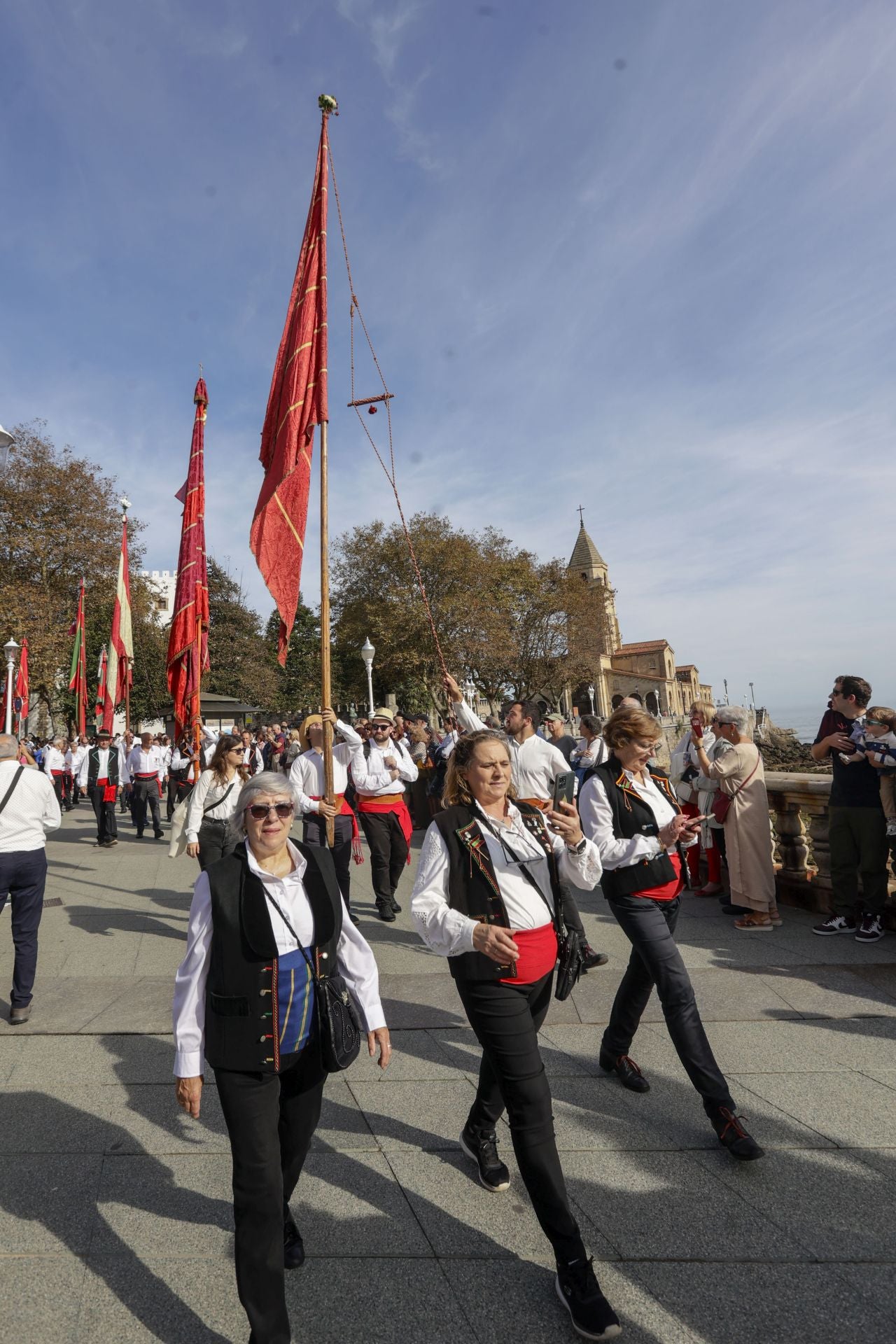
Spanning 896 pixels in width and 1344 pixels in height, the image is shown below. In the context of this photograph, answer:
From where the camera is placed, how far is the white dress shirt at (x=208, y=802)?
6512 millimetres

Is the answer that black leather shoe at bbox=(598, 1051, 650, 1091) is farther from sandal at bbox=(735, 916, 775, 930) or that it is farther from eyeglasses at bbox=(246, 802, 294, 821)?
sandal at bbox=(735, 916, 775, 930)

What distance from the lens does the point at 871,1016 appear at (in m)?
4.55

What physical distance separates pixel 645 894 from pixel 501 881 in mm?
1094

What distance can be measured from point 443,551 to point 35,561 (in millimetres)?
18707

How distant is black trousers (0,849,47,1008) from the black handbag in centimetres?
321

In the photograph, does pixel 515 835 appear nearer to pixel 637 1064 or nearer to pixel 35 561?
pixel 637 1064

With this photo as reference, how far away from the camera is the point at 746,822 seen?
6.76 metres

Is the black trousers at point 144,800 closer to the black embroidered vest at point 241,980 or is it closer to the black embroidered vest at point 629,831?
the black embroidered vest at point 629,831

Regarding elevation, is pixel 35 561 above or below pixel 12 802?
above

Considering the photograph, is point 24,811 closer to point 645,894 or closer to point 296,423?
point 296,423

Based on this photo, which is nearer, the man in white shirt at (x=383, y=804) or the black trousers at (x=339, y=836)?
the black trousers at (x=339, y=836)

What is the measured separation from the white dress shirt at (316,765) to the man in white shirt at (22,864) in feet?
6.67

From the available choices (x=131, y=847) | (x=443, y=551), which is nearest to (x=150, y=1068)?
(x=131, y=847)

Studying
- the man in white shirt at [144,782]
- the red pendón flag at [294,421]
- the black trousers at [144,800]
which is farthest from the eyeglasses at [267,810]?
the black trousers at [144,800]
